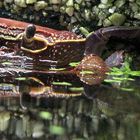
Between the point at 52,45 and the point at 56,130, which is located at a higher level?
the point at 52,45

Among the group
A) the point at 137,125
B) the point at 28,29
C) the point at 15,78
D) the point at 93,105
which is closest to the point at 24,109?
the point at 93,105

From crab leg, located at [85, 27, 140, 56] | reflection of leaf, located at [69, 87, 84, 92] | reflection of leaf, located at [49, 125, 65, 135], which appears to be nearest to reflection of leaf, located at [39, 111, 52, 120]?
reflection of leaf, located at [49, 125, 65, 135]

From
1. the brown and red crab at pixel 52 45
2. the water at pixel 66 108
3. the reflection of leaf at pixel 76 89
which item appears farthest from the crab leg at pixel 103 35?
the reflection of leaf at pixel 76 89

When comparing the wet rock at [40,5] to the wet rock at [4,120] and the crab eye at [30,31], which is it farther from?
the wet rock at [4,120]

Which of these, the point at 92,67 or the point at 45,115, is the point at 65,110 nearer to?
the point at 45,115

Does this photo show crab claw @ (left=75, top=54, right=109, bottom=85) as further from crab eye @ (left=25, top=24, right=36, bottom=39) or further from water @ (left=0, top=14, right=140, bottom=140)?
crab eye @ (left=25, top=24, right=36, bottom=39)

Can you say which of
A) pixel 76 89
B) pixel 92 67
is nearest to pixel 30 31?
pixel 92 67
